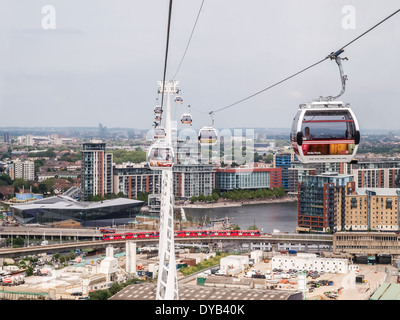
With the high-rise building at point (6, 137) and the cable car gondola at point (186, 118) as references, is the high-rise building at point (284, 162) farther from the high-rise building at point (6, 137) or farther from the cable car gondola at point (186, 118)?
the cable car gondola at point (186, 118)

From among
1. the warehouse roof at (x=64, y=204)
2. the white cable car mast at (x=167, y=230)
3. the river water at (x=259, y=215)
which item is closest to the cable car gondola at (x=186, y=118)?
the white cable car mast at (x=167, y=230)

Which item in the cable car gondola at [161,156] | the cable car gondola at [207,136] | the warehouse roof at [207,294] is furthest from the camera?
the warehouse roof at [207,294]

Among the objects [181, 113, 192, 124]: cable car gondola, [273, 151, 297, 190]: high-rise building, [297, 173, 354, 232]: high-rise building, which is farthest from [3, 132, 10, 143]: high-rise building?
[181, 113, 192, 124]: cable car gondola

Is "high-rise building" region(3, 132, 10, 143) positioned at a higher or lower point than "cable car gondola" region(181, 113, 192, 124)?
higher

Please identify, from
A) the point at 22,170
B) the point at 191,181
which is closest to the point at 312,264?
the point at 191,181

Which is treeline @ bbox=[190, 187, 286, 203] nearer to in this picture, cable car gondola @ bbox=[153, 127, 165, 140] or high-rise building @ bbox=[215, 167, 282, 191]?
high-rise building @ bbox=[215, 167, 282, 191]

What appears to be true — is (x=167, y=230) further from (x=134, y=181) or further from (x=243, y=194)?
(x=243, y=194)

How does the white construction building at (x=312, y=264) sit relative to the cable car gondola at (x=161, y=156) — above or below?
below
